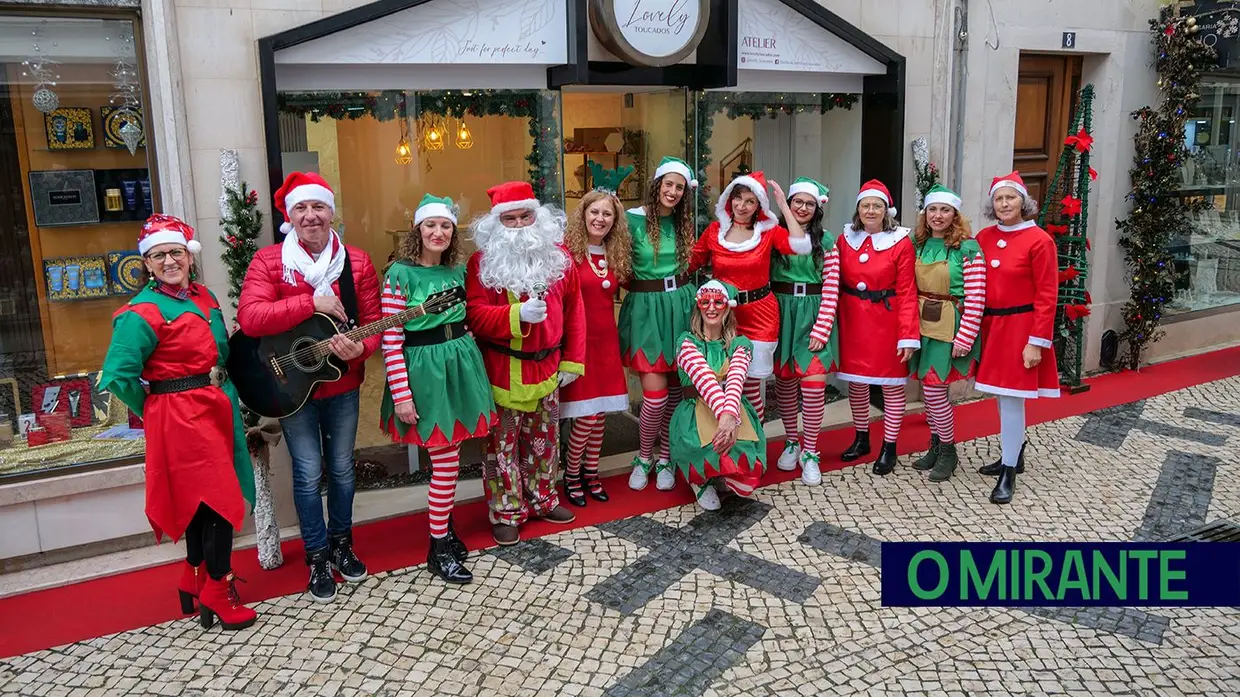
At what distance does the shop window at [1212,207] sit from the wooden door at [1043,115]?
4.92ft

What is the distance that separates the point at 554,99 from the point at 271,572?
3373mm

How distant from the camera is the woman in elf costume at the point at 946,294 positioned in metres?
5.86

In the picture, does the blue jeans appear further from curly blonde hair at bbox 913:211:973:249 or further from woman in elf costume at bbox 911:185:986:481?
curly blonde hair at bbox 913:211:973:249

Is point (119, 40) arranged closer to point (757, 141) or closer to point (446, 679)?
point (446, 679)

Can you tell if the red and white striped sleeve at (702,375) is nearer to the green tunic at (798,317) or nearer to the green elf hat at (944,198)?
the green tunic at (798,317)

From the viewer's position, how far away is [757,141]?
7375 mm

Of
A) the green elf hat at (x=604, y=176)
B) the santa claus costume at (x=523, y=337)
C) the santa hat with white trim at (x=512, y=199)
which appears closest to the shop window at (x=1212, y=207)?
the green elf hat at (x=604, y=176)

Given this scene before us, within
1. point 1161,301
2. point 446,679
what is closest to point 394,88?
point 446,679

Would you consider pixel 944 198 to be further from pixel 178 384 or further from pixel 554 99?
pixel 178 384

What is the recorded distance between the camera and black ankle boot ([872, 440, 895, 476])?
20.7ft

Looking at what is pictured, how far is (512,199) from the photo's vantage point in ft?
16.2

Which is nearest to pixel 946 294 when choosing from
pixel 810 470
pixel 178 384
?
pixel 810 470

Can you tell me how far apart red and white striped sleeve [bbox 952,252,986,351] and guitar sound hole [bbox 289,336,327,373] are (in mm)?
3737

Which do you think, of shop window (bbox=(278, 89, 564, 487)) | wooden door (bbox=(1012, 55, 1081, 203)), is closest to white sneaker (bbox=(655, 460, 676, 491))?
shop window (bbox=(278, 89, 564, 487))
